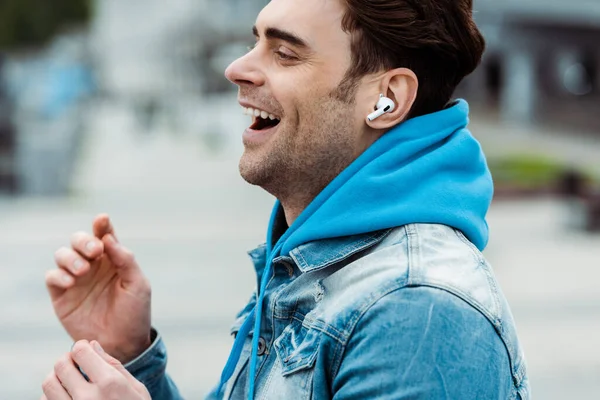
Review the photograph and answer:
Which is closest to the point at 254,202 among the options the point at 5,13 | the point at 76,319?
the point at 76,319

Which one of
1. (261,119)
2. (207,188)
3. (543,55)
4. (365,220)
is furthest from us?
(543,55)

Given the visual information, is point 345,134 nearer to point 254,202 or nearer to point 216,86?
point 254,202

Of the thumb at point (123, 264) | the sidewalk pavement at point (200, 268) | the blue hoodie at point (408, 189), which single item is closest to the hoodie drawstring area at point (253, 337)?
the blue hoodie at point (408, 189)

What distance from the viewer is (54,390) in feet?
5.34

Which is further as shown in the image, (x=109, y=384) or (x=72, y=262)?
(x=72, y=262)

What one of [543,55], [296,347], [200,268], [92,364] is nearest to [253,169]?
[296,347]

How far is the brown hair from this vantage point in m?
1.60

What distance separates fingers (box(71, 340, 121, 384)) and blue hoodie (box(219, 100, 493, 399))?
26 cm

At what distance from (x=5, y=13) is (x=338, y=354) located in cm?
2604

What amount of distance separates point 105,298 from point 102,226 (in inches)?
7.3

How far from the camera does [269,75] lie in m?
1.70

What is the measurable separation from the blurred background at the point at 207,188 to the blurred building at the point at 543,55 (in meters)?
0.07

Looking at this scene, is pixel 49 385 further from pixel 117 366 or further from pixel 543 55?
pixel 543 55

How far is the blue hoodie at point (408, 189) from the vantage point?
5.04ft
